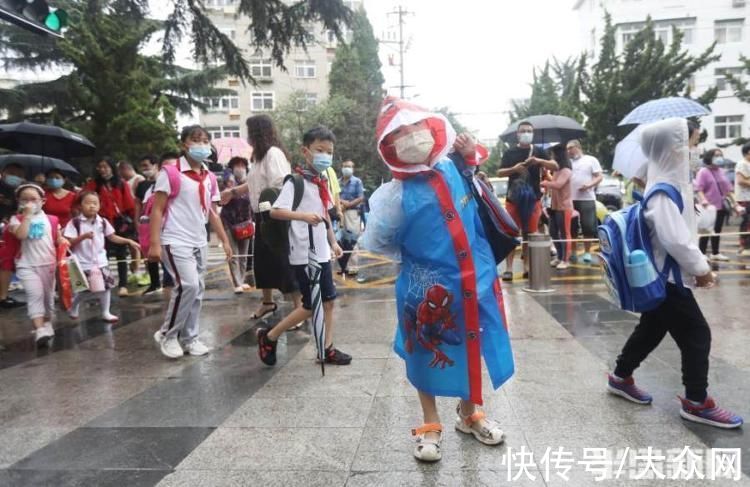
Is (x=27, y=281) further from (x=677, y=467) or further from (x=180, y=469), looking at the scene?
(x=677, y=467)

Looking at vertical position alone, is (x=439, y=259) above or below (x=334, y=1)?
below

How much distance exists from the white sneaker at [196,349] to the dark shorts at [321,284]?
1210 millimetres

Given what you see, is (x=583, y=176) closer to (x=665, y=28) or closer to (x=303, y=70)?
(x=665, y=28)

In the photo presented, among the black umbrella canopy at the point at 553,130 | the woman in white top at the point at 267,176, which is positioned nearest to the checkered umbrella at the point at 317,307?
the woman in white top at the point at 267,176

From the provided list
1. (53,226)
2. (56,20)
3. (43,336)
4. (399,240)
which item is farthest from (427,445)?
(56,20)

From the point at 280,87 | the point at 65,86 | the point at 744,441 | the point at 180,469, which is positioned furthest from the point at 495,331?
the point at 280,87

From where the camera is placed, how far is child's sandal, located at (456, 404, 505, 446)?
3.03 meters

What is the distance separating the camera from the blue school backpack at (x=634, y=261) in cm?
319

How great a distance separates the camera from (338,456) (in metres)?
2.98

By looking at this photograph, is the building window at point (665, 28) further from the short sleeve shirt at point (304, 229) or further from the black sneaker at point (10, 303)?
the short sleeve shirt at point (304, 229)

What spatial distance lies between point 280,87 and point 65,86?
3029 cm

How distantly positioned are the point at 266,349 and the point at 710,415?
3026 millimetres

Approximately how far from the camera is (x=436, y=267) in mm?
2908

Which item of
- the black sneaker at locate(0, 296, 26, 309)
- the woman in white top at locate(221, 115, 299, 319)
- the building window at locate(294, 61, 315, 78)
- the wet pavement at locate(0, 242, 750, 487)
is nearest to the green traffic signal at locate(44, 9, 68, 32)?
the woman in white top at locate(221, 115, 299, 319)
